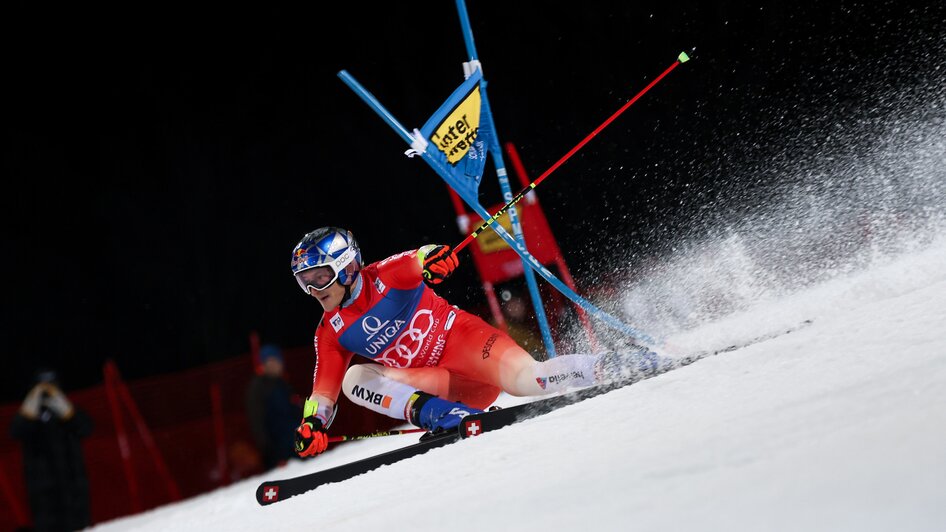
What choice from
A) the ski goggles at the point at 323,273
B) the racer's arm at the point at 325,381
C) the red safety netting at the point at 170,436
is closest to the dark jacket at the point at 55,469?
the red safety netting at the point at 170,436

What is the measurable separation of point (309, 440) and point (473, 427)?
0.74 metres

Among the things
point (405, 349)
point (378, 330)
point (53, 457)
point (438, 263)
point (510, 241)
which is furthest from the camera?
point (53, 457)

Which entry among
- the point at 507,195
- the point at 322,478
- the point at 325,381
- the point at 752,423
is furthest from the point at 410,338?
the point at 752,423

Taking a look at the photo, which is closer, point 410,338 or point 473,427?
point 473,427

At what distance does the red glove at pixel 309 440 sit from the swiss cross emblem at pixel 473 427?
0.65m

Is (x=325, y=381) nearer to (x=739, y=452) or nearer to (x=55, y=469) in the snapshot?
(x=739, y=452)

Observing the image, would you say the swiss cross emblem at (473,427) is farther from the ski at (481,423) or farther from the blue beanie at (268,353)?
the blue beanie at (268,353)

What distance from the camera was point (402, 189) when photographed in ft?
29.2

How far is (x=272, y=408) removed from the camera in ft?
19.4

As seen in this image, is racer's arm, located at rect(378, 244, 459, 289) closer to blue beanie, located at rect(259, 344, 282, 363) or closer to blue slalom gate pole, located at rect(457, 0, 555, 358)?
blue slalom gate pole, located at rect(457, 0, 555, 358)

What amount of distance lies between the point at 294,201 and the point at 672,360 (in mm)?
6179

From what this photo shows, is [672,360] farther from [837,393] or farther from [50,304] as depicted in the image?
[50,304]

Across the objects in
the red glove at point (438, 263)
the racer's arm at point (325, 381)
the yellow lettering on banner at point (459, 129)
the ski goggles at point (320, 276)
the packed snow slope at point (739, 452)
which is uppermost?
Answer: the yellow lettering on banner at point (459, 129)

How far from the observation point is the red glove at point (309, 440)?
360 centimetres
